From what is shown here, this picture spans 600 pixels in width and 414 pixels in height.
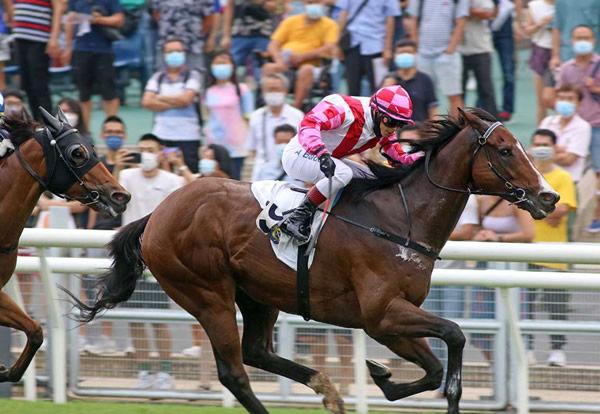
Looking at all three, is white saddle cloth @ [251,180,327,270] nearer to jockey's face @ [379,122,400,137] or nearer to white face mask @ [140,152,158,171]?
jockey's face @ [379,122,400,137]

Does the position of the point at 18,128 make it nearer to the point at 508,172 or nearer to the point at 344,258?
the point at 344,258

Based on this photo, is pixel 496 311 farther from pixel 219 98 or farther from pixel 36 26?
pixel 36 26

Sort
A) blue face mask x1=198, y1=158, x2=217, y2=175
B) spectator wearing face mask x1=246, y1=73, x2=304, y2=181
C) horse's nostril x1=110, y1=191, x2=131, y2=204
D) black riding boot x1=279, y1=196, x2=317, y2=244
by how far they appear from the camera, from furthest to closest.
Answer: spectator wearing face mask x1=246, y1=73, x2=304, y2=181, blue face mask x1=198, y1=158, x2=217, y2=175, horse's nostril x1=110, y1=191, x2=131, y2=204, black riding boot x1=279, y1=196, x2=317, y2=244

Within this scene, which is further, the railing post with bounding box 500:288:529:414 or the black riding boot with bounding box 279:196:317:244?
the railing post with bounding box 500:288:529:414

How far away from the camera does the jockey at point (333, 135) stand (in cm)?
506

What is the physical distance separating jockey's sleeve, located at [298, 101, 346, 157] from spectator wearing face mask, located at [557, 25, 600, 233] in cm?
341

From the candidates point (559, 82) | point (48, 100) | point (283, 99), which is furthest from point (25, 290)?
point (559, 82)

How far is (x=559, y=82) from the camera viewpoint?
8.44 metres

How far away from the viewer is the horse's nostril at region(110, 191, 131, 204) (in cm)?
562

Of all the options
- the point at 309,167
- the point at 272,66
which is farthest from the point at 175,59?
the point at 309,167

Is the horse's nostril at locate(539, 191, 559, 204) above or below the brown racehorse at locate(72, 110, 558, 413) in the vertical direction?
above

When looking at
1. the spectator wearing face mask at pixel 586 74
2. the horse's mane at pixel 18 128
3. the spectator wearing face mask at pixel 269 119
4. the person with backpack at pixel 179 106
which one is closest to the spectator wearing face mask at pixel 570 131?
the spectator wearing face mask at pixel 586 74

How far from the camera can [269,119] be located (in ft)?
26.2

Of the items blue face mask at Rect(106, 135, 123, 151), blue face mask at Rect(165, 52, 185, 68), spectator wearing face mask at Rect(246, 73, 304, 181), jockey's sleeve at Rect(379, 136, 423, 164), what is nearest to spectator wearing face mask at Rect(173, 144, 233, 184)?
spectator wearing face mask at Rect(246, 73, 304, 181)
